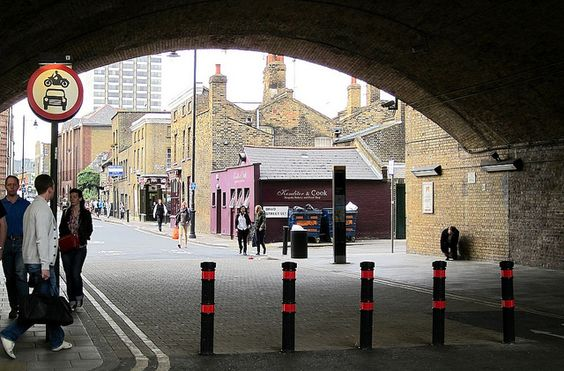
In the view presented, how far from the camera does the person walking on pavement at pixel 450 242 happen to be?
2206 centimetres

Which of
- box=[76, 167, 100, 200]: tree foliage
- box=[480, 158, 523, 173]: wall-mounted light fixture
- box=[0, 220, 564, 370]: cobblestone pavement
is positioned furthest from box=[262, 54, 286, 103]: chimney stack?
box=[76, 167, 100, 200]: tree foliage

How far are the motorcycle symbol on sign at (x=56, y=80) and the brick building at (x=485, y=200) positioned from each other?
44.3ft

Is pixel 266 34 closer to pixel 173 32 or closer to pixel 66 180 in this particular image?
pixel 173 32

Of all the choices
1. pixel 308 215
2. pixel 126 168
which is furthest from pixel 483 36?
pixel 126 168

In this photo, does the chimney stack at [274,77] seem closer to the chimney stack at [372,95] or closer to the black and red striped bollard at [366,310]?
the chimney stack at [372,95]

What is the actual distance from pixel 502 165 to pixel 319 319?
11.2m

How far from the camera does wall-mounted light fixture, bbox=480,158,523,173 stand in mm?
19828

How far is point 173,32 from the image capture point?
18.1 meters

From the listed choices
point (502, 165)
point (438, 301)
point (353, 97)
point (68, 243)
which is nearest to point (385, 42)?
point (502, 165)

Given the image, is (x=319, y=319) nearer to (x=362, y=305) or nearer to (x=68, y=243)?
(x=362, y=305)

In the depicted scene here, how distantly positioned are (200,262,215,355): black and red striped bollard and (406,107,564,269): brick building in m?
12.8

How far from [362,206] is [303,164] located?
3.42 meters

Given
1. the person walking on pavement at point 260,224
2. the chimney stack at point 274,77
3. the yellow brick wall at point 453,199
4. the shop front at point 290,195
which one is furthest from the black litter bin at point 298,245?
the chimney stack at point 274,77

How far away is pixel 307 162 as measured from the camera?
1380 inches
